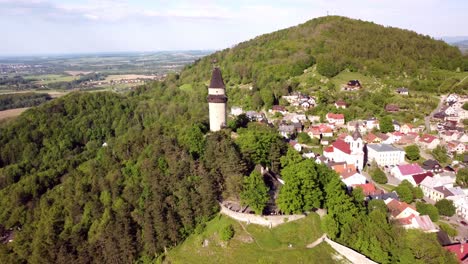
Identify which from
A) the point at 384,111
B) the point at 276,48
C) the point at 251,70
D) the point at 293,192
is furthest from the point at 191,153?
the point at 276,48

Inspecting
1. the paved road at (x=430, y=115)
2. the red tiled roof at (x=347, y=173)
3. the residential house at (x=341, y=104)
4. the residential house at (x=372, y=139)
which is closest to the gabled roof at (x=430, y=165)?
the residential house at (x=372, y=139)

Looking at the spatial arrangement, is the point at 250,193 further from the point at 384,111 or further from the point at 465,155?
the point at 384,111

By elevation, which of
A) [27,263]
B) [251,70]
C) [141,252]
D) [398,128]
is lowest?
[27,263]

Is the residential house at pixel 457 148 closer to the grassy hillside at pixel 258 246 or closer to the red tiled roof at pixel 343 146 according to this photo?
the red tiled roof at pixel 343 146

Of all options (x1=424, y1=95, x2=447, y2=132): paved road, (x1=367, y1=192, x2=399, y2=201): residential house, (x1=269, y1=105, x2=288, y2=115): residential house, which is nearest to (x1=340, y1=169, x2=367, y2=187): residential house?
(x1=367, y1=192, x2=399, y2=201): residential house

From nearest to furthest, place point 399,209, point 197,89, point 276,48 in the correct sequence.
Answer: point 399,209
point 197,89
point 276,48
